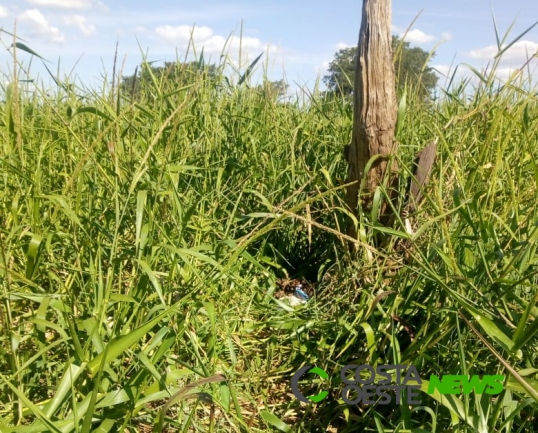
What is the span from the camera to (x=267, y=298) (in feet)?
6.36

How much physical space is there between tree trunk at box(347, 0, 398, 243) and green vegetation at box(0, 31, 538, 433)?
222 millimetres

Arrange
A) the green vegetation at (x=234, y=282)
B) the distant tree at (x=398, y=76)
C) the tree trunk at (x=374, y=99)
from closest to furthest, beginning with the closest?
the green vegetation at (x=234, y=282) < the tree trunk at (x=374, y=99) < the distant tree at (x=398, y=76)

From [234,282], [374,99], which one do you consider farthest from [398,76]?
[234,282]

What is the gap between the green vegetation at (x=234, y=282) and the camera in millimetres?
1134

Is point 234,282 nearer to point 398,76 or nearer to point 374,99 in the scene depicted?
point 374,99

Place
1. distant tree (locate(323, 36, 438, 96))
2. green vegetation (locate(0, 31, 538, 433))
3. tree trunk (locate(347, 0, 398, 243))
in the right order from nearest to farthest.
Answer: green vegetation (locate(0, 31, 538, 433)) < tree trunk (locate(347, 0, 398, 243)) < distant tree (locate(323, 36, 438, 96))

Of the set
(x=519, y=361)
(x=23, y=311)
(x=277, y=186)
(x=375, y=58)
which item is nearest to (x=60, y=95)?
(x=277, y=186)

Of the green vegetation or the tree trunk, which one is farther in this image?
the tree trunk

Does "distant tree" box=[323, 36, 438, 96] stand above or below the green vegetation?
above

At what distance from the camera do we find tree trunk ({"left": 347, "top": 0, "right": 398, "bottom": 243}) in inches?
77.2

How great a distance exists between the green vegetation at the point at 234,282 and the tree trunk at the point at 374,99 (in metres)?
0.22

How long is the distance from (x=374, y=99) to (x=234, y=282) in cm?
93

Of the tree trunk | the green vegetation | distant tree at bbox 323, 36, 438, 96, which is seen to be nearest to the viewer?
the green vegetation

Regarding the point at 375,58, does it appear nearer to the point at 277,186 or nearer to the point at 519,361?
the point at 277,186
